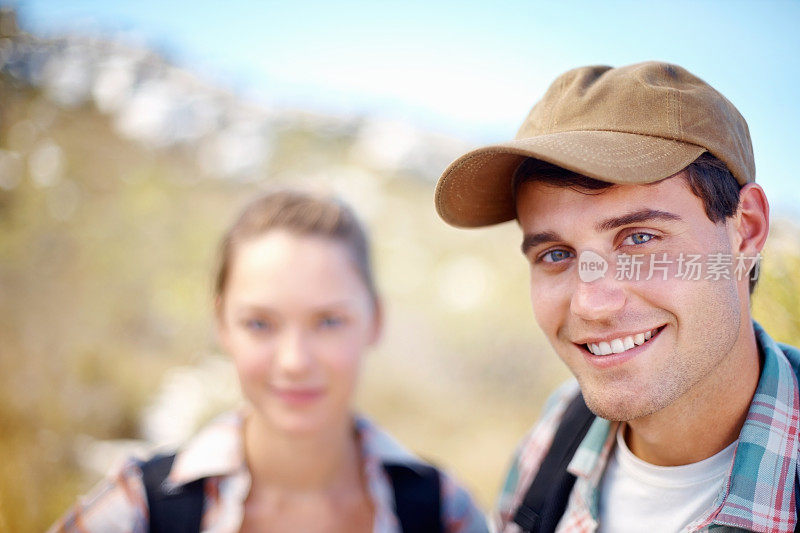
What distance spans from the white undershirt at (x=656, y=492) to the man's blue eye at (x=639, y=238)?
27.2 inches

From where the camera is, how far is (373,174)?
9914 mm

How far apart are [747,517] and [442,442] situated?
436 centimetres

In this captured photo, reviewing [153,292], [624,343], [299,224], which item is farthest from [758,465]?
[153,292]

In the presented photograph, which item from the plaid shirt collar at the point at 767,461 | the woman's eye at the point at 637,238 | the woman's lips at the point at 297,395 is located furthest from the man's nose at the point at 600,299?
the woman's lips at the point at 297,395

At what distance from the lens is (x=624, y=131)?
63.4 inches

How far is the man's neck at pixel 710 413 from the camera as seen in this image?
5.32 ft

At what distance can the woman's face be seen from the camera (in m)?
2.22

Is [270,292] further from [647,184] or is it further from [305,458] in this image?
[647,184]

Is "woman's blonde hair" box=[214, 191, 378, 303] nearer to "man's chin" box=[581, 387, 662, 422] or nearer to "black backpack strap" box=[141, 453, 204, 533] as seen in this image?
"black backpack strap" box=[141, 453, 204, 533]

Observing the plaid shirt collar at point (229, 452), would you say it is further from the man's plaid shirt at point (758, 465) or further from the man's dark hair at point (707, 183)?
the man's dark hair at point (707, 183)

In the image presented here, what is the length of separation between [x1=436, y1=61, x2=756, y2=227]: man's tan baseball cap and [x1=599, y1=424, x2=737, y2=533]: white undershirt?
0.89 metres

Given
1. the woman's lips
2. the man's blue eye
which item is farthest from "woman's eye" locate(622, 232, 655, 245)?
the woman's lips

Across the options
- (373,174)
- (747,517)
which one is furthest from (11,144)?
(747,517)

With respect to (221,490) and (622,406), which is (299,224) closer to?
(221,490)
